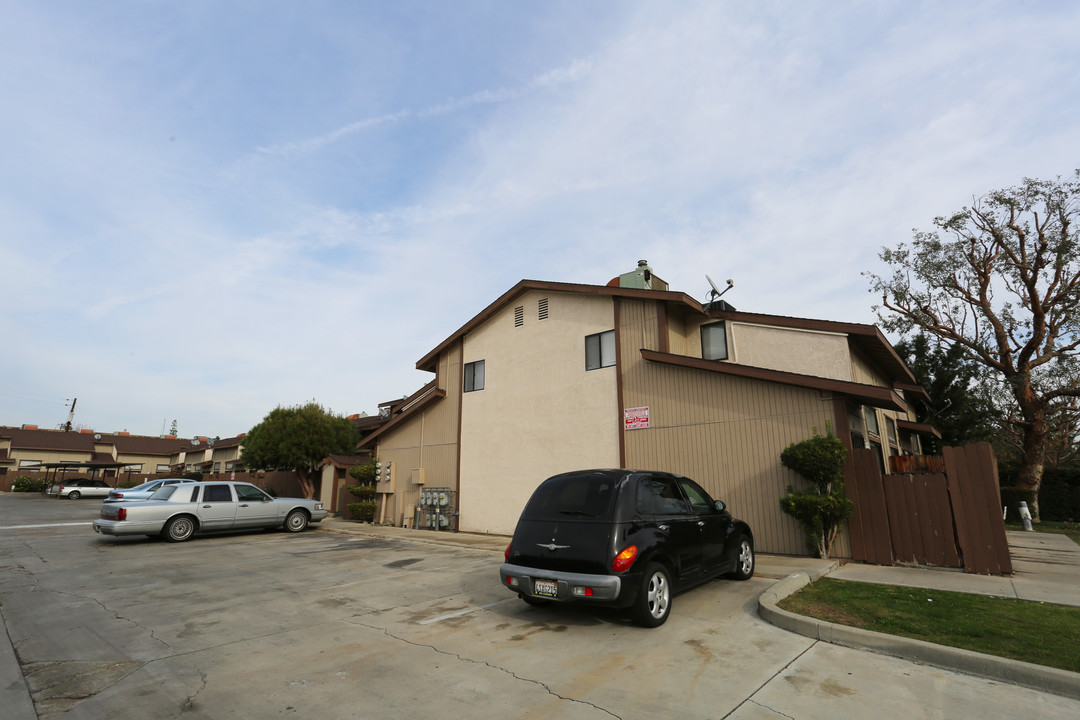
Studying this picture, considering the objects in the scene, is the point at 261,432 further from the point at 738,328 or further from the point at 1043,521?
the point at 1043,521

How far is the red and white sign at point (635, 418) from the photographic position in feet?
44.7

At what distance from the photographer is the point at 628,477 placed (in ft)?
21.4

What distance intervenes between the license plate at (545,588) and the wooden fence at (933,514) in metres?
7.11

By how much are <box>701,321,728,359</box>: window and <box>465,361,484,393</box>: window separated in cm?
752

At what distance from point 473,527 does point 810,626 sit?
43.1ft

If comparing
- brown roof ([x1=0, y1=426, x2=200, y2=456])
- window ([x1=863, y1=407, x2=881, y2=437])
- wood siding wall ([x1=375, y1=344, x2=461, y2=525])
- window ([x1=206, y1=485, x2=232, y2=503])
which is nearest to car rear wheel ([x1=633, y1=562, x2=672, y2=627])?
window ([x1=863, y1=407, x2=881, y2=437])

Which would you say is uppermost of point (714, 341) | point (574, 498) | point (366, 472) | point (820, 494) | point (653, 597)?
point (714, 341)

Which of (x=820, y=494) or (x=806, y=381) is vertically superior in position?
(x=806, y=381)

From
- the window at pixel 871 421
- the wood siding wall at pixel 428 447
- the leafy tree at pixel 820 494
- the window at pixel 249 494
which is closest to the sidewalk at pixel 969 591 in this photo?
the leafy tree at pixel 820 494

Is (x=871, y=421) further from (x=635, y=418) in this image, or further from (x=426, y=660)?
(x=426, y=660)

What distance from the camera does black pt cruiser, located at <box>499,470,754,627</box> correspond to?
5.70m

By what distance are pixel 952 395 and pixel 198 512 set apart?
31.9m

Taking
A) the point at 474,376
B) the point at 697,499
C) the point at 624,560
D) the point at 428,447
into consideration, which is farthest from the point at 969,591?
the point at 428,447

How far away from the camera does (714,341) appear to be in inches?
588
